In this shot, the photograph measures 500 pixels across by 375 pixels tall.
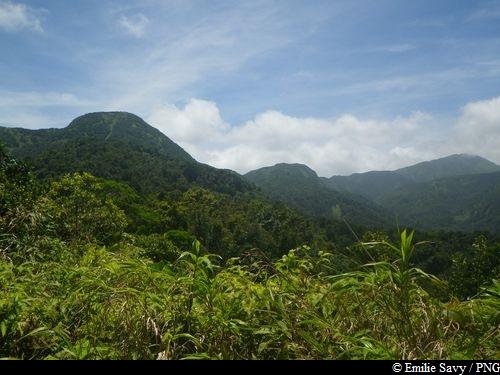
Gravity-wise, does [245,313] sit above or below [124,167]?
below

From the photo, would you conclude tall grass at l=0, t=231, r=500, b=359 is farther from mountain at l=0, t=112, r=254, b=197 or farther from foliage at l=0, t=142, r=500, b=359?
mountain at l=0, t=112, r=254, b=197

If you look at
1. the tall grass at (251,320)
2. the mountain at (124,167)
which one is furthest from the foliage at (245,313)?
the mountain at (124,167)

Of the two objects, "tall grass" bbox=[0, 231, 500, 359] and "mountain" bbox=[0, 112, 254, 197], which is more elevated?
"mountain" bbox=[0, 112, 254, 197]

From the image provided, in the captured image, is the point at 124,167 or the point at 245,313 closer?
the point at 245,313

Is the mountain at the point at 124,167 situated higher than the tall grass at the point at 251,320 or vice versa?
the mountain at the point at 124,167

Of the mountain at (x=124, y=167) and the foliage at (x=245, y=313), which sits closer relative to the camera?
the foliage at (x=245, y=313)

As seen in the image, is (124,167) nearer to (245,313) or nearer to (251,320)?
(245,313)

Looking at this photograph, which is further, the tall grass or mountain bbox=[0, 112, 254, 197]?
mountain bbox=[0, 112, 254, 197]

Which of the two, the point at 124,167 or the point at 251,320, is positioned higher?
the point at 124,167

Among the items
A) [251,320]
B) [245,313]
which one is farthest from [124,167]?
[251,320]

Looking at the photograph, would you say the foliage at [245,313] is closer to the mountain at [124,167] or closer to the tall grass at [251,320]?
the tall grass at [251,320]

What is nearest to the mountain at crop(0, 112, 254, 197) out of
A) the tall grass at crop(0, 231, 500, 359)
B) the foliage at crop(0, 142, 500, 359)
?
the foliage at crop(0, 142, 500, 359)

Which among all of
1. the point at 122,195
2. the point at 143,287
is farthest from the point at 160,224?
the point at 143,287
